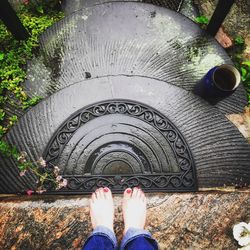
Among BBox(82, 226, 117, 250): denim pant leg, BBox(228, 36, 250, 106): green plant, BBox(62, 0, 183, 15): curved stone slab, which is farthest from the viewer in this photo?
BBox(62, 0, 183, 15): curved stone slab

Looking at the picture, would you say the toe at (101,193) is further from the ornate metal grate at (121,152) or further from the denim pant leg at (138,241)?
the denim pant leg at (138,241)

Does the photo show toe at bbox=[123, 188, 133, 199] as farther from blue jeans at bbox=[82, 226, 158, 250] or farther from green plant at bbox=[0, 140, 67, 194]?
green plant at bbox=[0, 140, 67, 194]

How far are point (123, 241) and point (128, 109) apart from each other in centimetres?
139

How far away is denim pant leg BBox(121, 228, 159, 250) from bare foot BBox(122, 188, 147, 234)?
0.22ft

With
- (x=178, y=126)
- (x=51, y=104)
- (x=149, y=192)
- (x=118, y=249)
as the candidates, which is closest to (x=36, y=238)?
(x=118, y=249)

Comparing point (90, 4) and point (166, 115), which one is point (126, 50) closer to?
point (166, 115)

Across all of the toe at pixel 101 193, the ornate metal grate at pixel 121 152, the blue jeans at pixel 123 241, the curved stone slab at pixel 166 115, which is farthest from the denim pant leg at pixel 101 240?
the curved stone slab at pixel 166 115

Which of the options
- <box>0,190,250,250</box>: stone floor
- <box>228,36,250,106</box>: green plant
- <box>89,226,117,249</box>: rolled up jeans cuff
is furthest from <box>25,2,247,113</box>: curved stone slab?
<box>89,226,117,249</box>: rolled up jeans cuff

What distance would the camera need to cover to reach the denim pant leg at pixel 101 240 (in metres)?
2.47

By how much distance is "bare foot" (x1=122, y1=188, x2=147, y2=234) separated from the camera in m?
2.69

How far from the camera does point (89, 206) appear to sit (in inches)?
111

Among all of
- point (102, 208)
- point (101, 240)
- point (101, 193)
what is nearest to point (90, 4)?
point (101, 193)

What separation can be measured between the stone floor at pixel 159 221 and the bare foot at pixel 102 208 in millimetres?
77

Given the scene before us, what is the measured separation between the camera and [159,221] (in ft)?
8.94
